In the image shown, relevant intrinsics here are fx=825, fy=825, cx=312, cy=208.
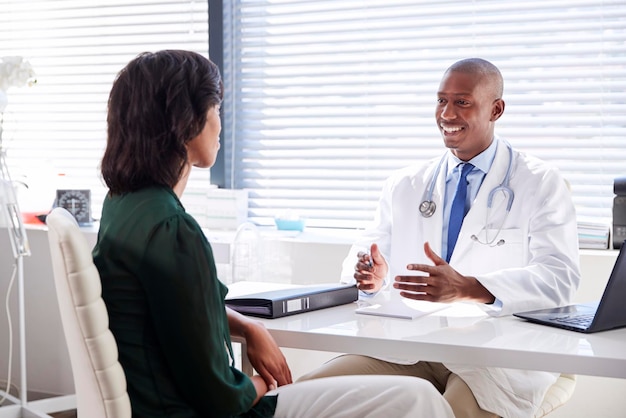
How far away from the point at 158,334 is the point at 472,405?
927 mm

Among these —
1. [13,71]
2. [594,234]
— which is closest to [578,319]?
[594,234]

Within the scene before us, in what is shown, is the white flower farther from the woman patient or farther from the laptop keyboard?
the laptop keyboard

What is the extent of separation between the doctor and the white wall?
512 millimetres

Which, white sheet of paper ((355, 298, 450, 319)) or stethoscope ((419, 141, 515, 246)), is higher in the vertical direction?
stethoscope ((419, 141, 515, 246))

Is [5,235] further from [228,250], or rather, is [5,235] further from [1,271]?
[228,250]

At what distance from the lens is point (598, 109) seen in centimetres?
304

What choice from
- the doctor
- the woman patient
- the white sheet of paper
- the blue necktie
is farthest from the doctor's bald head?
the woman patient

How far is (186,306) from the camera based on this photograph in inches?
54.6

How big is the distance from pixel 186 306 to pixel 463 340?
60 cm

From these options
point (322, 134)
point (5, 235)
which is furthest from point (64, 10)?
Answer: point (322, 134)

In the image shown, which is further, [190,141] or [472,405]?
[472,405]

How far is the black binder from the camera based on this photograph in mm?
1908

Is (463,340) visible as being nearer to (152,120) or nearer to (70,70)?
(152,120)

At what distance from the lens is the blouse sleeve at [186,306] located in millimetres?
1386
